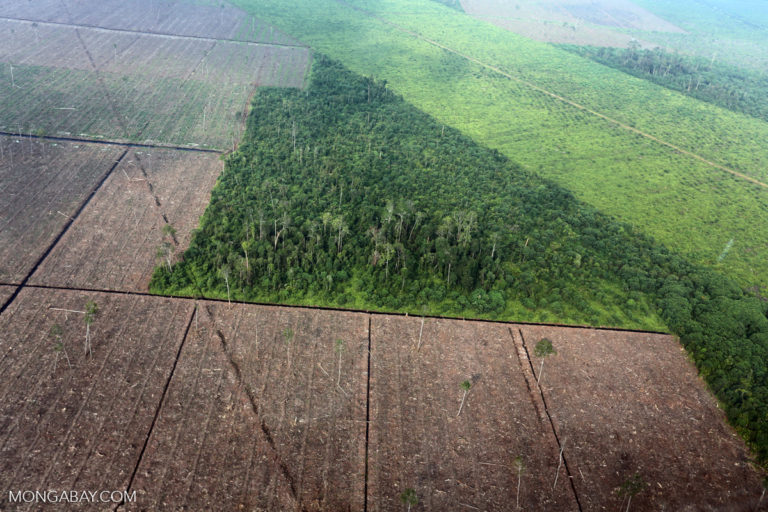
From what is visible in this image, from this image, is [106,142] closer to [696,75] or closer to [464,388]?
[464,388]

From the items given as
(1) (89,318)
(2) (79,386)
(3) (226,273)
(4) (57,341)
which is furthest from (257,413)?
(4) (57,341)

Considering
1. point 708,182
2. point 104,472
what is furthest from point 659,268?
point 104,472

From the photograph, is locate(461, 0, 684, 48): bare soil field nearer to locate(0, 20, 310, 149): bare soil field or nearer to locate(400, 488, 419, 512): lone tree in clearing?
locate(0, 20, 310, 149): bare soil field

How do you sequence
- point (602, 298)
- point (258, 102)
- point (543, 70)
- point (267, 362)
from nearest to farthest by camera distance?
point (267, 362), point (602, 298), point (258, 102), point (543, 70)

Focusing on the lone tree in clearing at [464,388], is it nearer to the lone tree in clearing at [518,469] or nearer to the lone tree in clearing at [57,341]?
the lone tree in clearing at [518,469]

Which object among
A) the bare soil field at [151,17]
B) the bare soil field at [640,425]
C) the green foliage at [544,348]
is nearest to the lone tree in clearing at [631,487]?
the bare soil field at [640,425]

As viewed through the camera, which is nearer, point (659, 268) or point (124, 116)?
point (659, 268)

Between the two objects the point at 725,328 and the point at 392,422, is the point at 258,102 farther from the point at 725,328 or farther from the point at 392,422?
the point at 725,328
